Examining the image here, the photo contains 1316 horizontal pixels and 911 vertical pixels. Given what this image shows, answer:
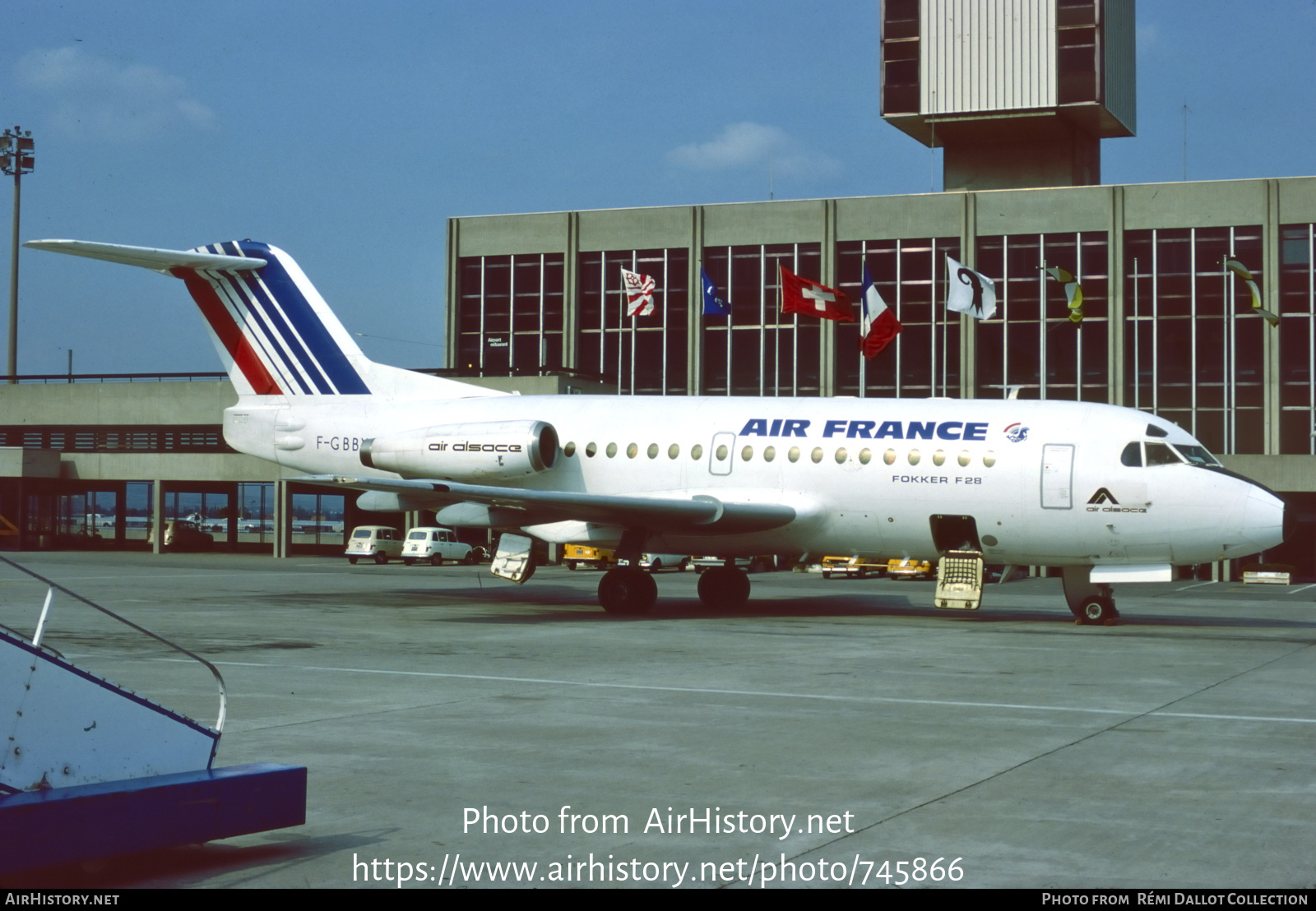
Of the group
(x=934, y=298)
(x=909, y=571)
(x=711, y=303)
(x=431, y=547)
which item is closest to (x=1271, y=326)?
(x=934, y=298)

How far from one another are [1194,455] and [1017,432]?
3.01 m

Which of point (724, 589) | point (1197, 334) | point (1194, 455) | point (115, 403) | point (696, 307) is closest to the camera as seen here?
point (1194, 455)

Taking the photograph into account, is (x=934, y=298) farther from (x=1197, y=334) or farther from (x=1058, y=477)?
(x=1058, y=477)

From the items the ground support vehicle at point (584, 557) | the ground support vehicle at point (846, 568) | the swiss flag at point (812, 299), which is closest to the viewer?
the swiss flag at point (812, 299)

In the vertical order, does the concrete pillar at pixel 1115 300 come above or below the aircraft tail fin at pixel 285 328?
above

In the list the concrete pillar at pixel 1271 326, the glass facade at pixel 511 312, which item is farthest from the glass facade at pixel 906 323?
the glass facade at pixel 511 312

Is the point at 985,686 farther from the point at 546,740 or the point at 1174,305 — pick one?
the point at 1174,305

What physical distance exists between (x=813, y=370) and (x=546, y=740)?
56.3 meters

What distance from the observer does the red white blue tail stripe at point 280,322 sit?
30.8 meters

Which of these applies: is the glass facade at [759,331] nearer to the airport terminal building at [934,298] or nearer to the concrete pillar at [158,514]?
the airport terminal building at [934,298]

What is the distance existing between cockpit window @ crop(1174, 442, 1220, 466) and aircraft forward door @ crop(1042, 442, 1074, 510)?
1.82 meters

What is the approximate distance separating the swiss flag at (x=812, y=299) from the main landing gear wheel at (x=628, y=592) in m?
20.7

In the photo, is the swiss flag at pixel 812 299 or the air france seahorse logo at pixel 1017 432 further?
the swiss flag at pixel 812 299

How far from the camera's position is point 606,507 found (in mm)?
24844
